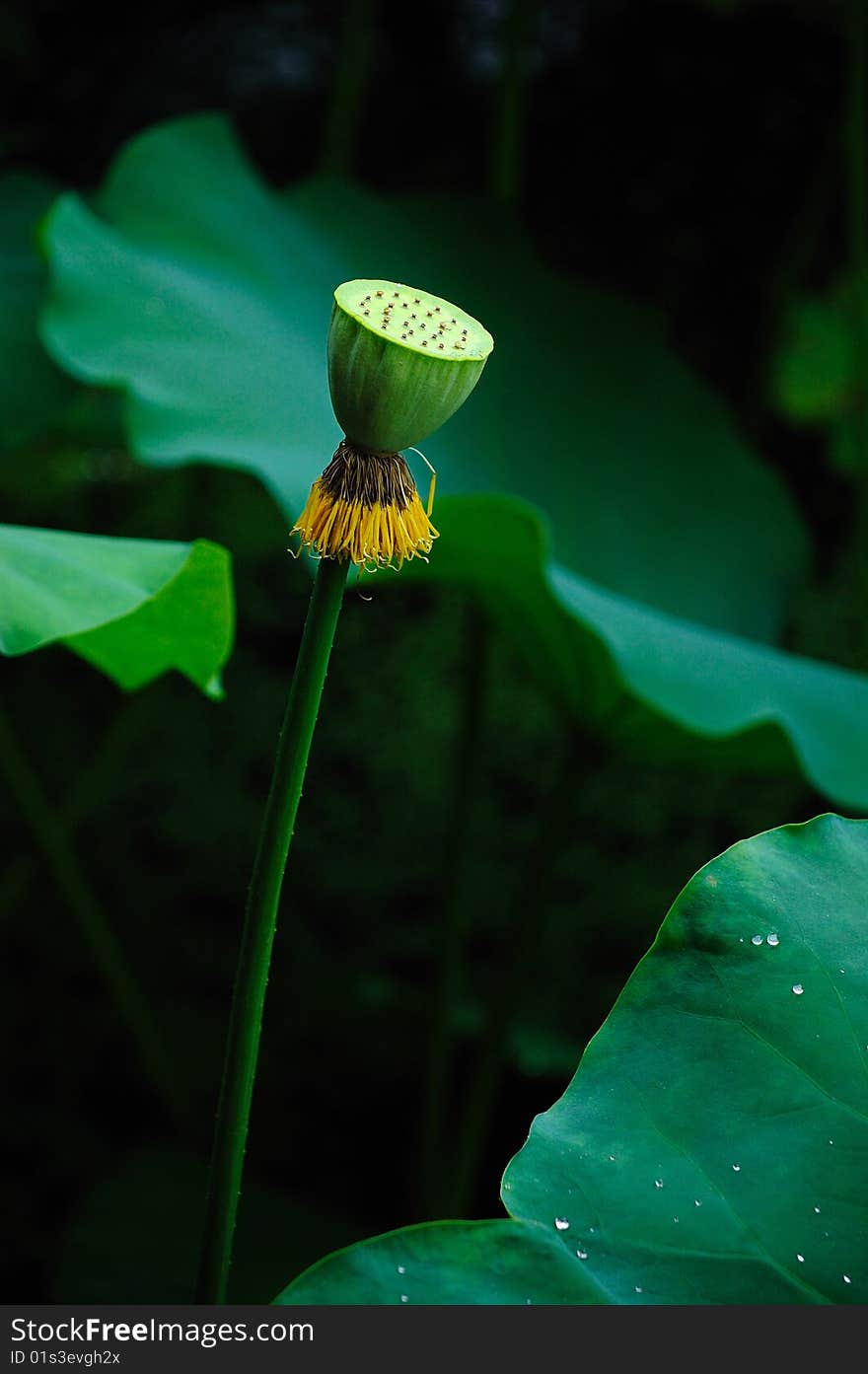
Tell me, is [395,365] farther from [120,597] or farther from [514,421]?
[514,421]

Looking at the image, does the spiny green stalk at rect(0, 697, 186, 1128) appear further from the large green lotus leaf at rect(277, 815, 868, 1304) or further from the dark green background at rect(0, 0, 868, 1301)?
the large green lotus leaf at rect(277, 815, 868, 1304)

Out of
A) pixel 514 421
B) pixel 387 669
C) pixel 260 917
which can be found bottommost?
pixel 387 669

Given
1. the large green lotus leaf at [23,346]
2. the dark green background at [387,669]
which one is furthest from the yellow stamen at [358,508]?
the dark green background at [387,669]

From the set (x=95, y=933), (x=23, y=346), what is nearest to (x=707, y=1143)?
(x=95, y=933)

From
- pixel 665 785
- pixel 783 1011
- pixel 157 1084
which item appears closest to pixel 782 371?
pixel 665 785

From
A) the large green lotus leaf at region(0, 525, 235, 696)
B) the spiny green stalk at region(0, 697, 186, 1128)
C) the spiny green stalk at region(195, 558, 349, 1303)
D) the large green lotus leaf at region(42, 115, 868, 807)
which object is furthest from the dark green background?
the spiny green stalk at region(195, 558, 349, 1303)

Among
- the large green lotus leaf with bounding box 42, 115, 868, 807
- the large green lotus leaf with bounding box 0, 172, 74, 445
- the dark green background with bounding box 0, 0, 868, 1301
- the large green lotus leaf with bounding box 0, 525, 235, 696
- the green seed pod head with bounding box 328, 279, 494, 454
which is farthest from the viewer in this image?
the dark green background with bounding box 0, 0, 868, 1301

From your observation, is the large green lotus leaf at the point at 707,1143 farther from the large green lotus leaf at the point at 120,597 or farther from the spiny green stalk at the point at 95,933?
the spiny green stalk at the point at 95,933

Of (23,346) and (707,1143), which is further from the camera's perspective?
(23,346)
